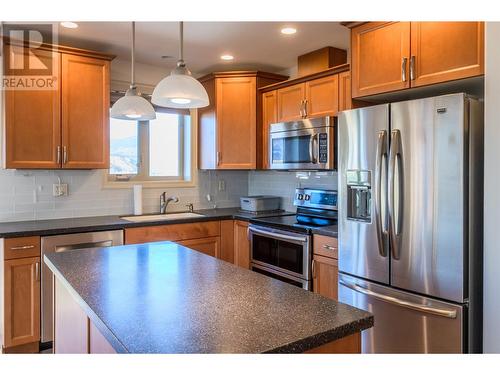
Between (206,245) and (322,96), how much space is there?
66.9 inches

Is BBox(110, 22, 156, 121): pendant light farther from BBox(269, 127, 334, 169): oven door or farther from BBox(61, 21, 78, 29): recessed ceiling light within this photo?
BBox(269, 127, 334, 169): oven door

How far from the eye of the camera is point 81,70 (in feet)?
10.7

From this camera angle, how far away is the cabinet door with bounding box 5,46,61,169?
2973 mm

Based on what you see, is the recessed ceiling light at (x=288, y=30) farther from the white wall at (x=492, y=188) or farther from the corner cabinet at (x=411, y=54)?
the white wall at (x=492, y=188)

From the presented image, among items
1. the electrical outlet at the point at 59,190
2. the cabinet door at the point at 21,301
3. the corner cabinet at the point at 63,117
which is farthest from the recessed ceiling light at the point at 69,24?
the cabinet door at the point at 21,301

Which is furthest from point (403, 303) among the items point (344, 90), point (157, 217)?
point (157, 217)

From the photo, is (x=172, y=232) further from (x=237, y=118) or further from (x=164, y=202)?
(x=237, y=118)

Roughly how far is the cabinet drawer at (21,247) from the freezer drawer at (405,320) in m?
2.20

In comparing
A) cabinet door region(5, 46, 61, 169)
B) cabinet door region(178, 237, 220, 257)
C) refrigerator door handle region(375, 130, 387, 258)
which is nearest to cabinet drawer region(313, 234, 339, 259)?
refrigerator door handle region(375, 130, 387, 258)

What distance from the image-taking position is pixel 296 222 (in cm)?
331

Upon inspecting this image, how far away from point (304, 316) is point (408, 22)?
6.51 ft

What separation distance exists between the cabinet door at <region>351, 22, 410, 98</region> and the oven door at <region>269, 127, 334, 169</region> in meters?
A: 0.50

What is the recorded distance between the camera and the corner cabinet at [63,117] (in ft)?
9.86
